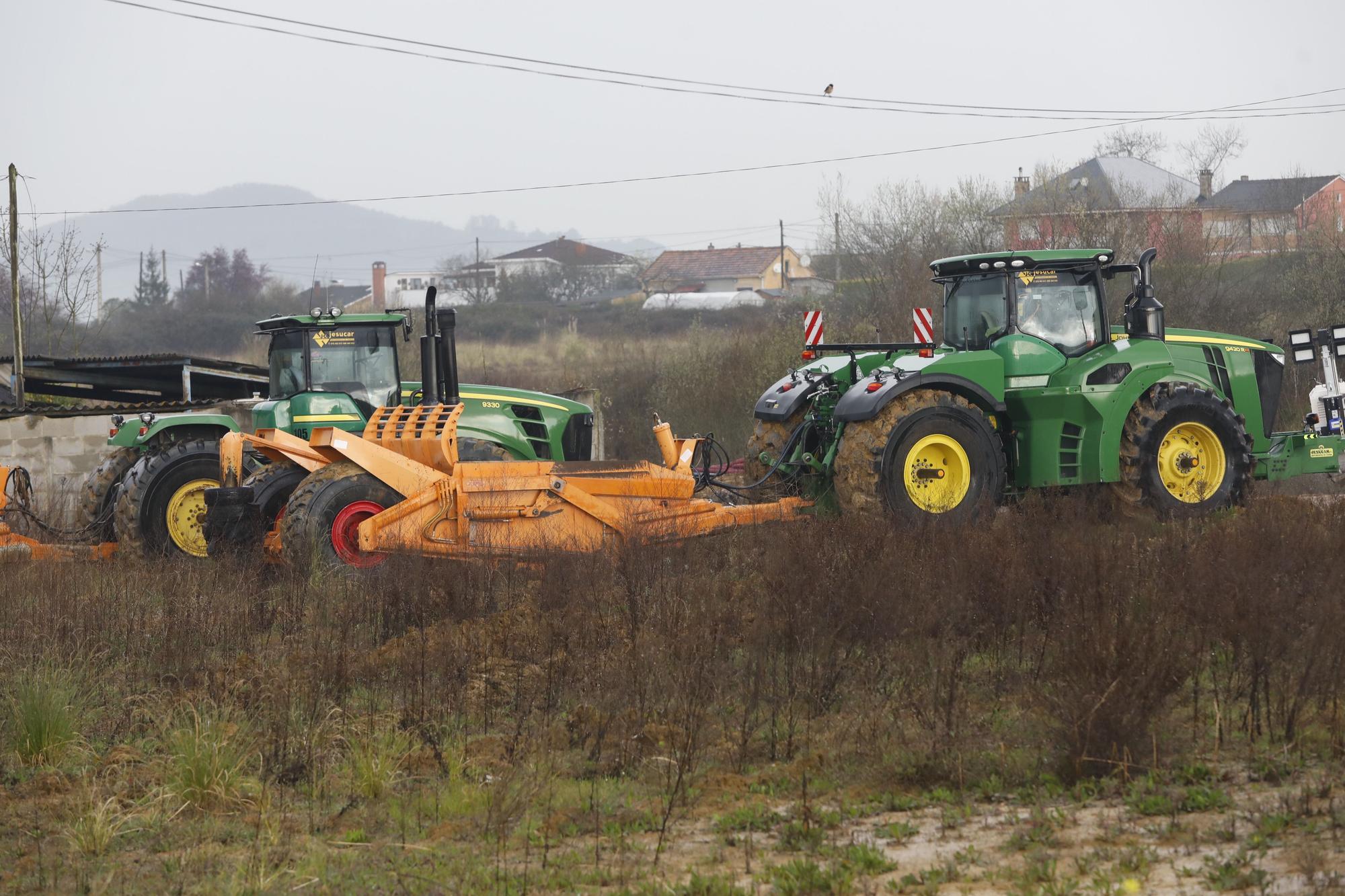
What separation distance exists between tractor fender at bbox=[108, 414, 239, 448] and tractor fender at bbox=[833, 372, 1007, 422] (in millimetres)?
6036

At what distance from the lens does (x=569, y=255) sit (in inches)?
3652

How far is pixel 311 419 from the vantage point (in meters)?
13.8

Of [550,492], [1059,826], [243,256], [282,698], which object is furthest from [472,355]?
[243,256]

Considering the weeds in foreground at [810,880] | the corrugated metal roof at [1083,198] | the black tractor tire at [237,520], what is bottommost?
the weeds in foreground at [810,880]

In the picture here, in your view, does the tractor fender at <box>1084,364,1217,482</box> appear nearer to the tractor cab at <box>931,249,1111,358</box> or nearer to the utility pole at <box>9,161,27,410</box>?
the tractor cab at <box>931,249,1111,358</box>

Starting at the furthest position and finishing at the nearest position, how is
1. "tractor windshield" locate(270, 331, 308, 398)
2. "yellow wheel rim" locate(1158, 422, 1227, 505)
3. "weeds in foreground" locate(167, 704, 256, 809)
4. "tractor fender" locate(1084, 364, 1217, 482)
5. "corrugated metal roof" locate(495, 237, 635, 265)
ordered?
"corrugated metal roof" locate(495, 237, 635, 265)
"tractor windshield" locate(270, 331, 308, 398)
"yellow wheel rim" locate(1158, 422, 1227, 505)
"tractor fender" locate(1084, 364, 1217, 482)
"weeds in foreground" locate(167, 704, 256, 809)

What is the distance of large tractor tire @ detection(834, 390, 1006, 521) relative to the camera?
10750mm

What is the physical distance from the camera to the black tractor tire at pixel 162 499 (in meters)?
12.6

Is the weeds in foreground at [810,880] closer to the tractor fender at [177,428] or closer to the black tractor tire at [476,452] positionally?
the black tractor tire at [476,452]

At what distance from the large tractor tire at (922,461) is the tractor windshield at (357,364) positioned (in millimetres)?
5269

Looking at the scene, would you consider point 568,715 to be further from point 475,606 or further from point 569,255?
point 569,255

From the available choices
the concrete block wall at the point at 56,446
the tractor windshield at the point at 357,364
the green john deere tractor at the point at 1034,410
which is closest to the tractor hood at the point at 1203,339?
the green john deere tractor at the point at 1034,410

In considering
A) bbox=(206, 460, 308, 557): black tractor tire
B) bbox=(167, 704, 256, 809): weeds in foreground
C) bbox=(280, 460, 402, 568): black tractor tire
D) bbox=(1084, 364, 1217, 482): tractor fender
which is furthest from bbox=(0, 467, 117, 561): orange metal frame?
bbox=(1084, 364, 1217, 482): tractor fender

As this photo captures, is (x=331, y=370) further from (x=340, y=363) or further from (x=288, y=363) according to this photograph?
(x=288, y=363)
